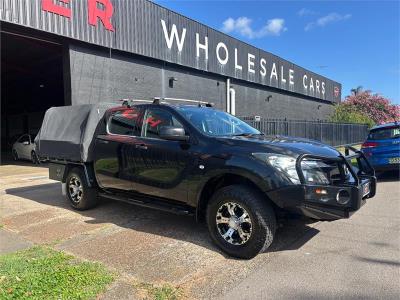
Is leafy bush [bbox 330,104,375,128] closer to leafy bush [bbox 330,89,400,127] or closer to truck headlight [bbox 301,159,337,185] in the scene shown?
leafy bush [bbox 330,89,400,127]

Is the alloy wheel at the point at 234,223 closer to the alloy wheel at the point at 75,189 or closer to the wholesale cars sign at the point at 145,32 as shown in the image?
the alloy wheel at the point at 75,189

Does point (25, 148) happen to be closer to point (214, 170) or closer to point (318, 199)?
point (214, 170)

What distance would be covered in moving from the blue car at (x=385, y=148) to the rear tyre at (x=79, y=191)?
22.7ft

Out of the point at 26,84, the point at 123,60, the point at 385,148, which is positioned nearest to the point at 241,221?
the point at 385,148

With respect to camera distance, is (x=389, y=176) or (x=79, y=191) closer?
(x=79, y=191)

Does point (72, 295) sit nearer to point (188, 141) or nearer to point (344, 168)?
point (188, 141)

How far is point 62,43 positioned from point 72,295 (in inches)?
466

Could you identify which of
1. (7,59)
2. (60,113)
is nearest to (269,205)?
(60,113)

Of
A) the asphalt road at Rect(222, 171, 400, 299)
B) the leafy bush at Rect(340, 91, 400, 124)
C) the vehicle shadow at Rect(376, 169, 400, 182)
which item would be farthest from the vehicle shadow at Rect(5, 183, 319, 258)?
the leafy bush at Rect(340, 91, 400, 124)

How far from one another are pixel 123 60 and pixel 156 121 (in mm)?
10527

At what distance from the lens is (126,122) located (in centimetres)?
632

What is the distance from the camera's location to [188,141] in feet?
16.9

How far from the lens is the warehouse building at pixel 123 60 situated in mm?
13094

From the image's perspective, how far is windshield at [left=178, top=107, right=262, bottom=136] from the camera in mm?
5398
